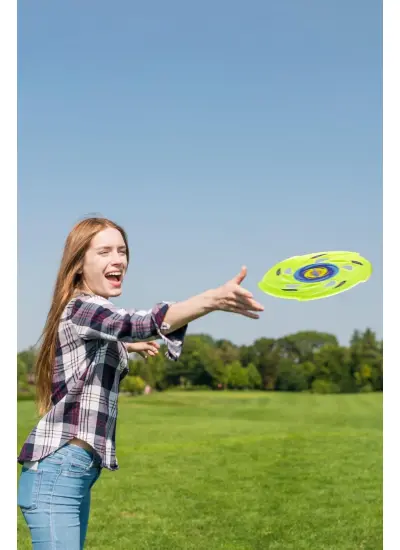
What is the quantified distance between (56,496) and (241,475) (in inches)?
93.9

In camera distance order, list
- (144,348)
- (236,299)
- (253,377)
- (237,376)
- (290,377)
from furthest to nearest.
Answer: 1. (290,377)
2. (253,377)
3. (237,376)
4. (144,348)
5. (236,299)

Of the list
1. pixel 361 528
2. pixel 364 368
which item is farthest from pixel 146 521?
pixel 364 368

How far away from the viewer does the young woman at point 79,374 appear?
881mm

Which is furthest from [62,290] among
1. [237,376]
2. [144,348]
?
[237,376]

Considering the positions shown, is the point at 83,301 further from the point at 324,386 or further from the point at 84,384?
the point at 324,386

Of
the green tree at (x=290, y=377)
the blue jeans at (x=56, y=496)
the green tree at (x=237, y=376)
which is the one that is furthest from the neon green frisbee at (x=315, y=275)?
the green tree at (x=290, y=377)

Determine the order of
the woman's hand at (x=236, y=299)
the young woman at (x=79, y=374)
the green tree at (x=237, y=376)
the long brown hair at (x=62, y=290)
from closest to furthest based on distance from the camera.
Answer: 1. the woman's hand at (x=236, y=299)
2. the young woman at (x=79, y=374)
3. the long brown hair at (x=62, y=290)
4. the green tree at (x=237, y=376)

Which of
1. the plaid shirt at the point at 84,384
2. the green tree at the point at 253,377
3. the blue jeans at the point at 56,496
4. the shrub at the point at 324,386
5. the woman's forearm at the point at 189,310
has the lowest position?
the shrub at the point at 324,386

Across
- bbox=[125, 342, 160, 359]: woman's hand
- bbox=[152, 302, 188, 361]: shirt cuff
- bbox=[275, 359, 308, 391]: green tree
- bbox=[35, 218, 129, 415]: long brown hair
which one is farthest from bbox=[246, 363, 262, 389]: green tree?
bbox=[152, 302, 188, 361]: shirt cuff

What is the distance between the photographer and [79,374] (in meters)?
0.95

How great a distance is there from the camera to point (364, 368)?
4.71 m

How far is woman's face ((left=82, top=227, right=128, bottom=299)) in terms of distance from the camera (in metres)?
1.01

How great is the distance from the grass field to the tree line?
0.37ft

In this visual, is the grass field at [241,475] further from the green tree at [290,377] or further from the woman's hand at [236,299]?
the woman's hand at [236,299]
